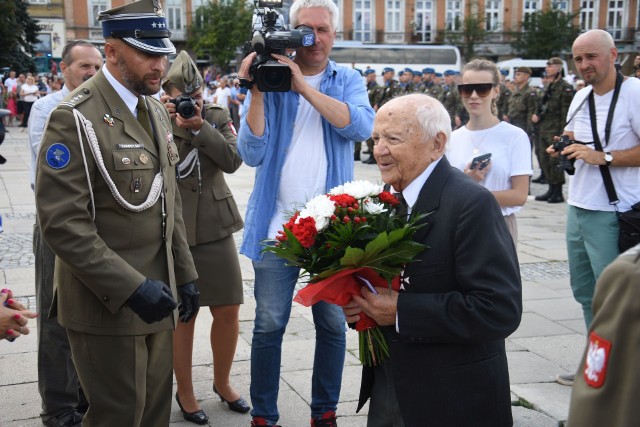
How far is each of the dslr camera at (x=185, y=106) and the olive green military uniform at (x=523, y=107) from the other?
469 inches

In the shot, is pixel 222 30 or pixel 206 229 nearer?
pixel 206 229

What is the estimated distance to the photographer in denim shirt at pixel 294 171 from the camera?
145 inches

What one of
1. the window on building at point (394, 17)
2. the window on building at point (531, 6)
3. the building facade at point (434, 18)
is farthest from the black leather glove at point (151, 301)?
the window on building at point (531, 6)

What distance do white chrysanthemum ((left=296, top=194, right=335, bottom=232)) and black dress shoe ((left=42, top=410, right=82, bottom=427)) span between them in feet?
7.11

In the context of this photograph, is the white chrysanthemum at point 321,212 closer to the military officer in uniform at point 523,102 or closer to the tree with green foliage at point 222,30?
the military officer in uniform at point 523,102

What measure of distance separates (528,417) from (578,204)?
1362 mm

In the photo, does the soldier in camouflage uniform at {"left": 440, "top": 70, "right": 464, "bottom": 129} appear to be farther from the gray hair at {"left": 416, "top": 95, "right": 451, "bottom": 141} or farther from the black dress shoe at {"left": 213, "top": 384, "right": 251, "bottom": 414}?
the gray hair at {"left": 416, "top": 95, "right": 451, "bottom": 141}

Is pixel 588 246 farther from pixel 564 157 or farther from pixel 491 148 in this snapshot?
pixel 491 148

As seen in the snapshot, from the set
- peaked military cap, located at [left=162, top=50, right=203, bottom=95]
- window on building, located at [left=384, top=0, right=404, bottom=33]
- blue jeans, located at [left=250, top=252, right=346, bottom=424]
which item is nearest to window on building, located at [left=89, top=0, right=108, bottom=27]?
window on building, located at [left=384, top=0, right=404, bottom=33]

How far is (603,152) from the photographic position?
4.49 metres

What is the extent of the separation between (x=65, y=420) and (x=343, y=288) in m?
2.12

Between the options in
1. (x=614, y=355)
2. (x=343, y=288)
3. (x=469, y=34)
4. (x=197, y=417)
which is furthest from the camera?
(x=469, y=34)

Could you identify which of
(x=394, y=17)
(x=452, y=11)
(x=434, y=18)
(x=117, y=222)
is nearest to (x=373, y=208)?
(x=117, y=222)

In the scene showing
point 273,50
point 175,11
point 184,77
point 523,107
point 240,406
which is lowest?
point 240,406
